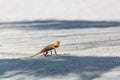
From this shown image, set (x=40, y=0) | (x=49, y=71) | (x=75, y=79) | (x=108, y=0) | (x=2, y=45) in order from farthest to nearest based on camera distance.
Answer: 1. (x=40, y=0)
2. (x=108, y=0)
3. (x=2, y=45)
4. (x=49, y=71)
5. (x=75, y=79)

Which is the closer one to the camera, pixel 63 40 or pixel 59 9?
pixel 63 40

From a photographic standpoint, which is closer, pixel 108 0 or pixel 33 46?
pixel 33 46

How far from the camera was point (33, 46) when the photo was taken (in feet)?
37.1

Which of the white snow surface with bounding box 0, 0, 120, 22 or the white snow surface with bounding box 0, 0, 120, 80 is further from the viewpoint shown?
the white snow surface with bounding box 0, 0, 120, 22

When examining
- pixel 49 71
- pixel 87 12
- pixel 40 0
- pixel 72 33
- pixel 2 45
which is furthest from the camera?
pixel 40 0

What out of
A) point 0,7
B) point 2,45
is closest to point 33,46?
point 2,45

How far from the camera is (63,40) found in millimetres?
12266

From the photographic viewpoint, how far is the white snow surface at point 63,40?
19.7 feet

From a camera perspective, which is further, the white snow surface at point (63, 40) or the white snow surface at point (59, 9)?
the white snow surface at point (59, 9)

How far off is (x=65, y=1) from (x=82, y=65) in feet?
57.9

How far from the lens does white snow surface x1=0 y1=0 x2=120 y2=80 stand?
602 centimetres

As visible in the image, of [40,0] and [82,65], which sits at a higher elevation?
[40,0]

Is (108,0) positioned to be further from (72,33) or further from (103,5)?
(72,33)

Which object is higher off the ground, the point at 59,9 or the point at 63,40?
the point at 59,9
